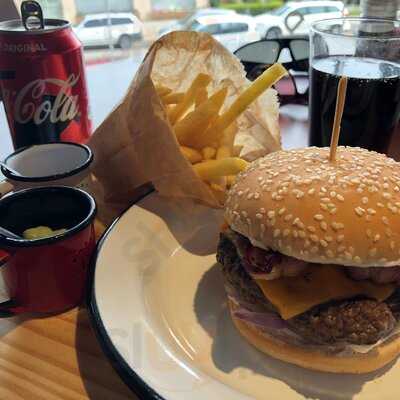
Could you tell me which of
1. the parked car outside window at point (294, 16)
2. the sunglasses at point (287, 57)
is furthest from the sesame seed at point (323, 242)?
the parked car outside window at point (294, 16)

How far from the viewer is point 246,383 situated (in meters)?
0.98

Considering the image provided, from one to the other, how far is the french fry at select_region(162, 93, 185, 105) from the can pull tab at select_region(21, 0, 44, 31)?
465 mm

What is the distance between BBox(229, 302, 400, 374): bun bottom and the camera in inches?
38.6

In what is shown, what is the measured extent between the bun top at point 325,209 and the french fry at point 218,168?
0.58 feet

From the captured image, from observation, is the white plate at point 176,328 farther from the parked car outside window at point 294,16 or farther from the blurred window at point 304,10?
the blurred window at point 304,10

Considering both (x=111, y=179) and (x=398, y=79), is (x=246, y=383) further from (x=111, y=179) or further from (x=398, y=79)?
(x=398, y=79)

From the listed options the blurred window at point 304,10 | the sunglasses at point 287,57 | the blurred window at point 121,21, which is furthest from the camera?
the blurred window at point 121,21

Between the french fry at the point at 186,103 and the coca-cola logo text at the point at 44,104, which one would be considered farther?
the coca-cola logo text at the point at 44,104

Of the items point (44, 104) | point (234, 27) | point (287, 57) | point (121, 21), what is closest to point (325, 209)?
point (44, 104)

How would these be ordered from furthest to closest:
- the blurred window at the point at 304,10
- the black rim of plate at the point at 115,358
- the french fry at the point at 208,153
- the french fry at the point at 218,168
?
the blurred window at the point at 304,10, the french fry at the point at 208,153, the french fry at the point at 218,168, the black rim of plate at the point at 115,358

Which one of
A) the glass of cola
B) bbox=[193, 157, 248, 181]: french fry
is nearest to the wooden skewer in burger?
bbox=[193, 157, 248, 181]: french fry

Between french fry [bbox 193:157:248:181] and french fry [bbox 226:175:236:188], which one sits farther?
french fry [bbox 226:175:236:188]

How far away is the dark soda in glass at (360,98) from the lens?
Result: 155 centimetres

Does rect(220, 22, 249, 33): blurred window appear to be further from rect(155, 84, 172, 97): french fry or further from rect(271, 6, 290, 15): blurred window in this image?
rect(155, 84, 172, 97): french fry
